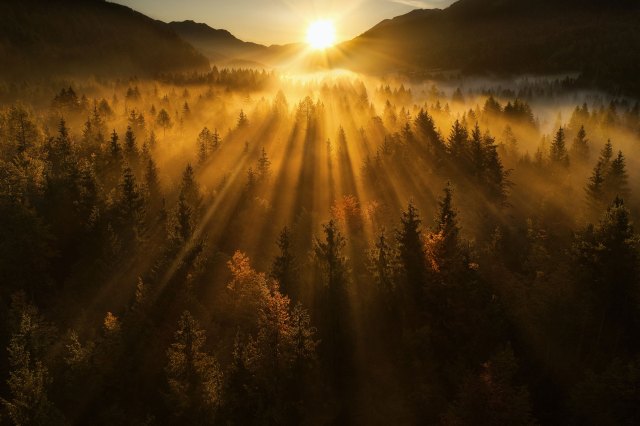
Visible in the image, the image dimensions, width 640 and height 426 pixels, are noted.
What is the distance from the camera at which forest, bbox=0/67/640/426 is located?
38438 millimetres

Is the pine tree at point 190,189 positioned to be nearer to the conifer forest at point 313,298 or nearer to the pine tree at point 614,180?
the conifer forest at point 313,298

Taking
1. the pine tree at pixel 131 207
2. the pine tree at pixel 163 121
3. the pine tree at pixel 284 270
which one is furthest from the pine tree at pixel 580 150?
the pine tree at pixel 163 121

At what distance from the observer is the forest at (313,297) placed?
38438 mm

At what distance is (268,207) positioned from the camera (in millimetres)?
74812

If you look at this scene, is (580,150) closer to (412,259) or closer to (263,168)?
(263,168)

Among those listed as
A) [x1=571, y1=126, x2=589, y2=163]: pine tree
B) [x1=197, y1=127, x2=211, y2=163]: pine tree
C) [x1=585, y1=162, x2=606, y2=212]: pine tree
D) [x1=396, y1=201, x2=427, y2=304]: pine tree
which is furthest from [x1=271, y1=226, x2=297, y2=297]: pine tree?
[x1=571, y1=126, x2=589, y2=163]: pine tree

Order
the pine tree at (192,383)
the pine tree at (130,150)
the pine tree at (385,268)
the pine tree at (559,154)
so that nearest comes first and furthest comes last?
the pine tree at (192,383), the pine tree at (385,268), the pine tree at (130,150), the pine tree at (559,154)

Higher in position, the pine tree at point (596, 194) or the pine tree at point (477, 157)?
the pine tree at point (477, 157)

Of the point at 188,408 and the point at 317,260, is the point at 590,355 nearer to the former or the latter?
the point at 317,260

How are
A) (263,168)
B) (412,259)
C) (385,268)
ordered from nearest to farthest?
(412,259) < (385,268) < (263,168)

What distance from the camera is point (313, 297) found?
4806 centimetres

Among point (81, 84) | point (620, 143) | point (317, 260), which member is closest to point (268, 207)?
point (317, 260)

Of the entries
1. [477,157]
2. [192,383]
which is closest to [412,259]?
[192,383]

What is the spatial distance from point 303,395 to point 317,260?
1287 cm
